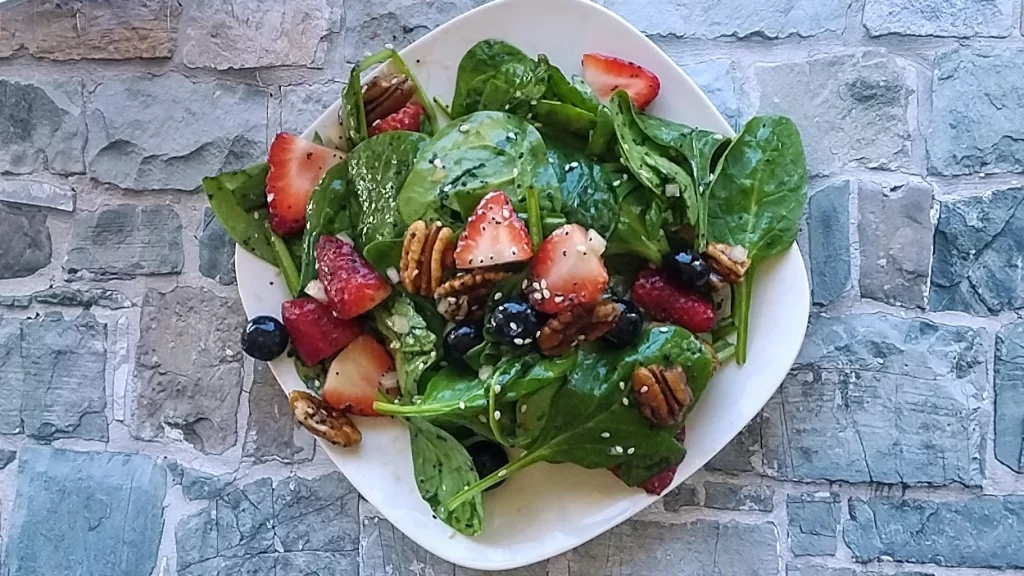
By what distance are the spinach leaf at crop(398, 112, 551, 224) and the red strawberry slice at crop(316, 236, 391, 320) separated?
0.08m

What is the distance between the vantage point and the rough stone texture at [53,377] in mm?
1339

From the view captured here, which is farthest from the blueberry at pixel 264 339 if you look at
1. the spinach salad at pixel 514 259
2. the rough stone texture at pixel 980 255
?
the rough stone texture at pixel 980 255

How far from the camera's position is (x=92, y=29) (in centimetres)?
136

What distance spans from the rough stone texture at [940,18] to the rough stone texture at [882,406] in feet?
1.21

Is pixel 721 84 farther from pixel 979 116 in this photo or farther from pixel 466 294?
pixel 466 294

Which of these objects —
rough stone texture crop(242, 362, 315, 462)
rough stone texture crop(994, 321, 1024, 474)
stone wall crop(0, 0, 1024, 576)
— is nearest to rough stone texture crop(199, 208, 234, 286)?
stone wall crop(0, 0, 1024, 576)

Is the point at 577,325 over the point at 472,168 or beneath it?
beneath

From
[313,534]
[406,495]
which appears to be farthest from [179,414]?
[406,495]

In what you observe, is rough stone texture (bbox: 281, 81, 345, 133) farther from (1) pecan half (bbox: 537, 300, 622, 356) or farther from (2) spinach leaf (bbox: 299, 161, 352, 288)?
(1) pecan half (bbox: 537, 300, 622, 356)

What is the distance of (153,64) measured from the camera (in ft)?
4.43

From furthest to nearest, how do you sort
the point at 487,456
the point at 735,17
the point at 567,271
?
the point at 735,17 < the point at 487,456 < the point at 567,271

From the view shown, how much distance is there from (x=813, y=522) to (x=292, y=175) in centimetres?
77

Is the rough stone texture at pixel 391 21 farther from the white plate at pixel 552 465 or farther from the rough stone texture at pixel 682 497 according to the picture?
the rough stone texture at pixel 682 497

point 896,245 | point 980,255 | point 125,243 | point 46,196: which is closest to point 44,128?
point 46,196
